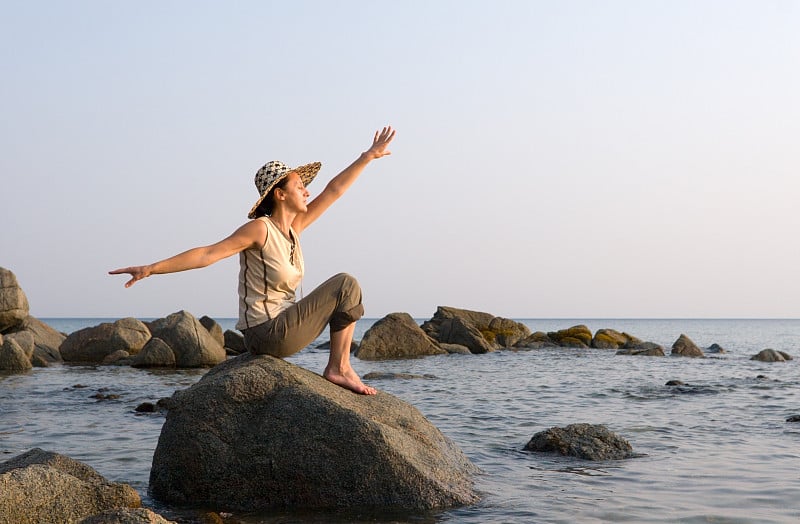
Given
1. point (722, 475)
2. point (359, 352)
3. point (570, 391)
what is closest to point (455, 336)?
point (359, 352)

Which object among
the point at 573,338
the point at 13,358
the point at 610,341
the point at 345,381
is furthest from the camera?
the point at 573,338

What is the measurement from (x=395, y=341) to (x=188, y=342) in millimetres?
8222

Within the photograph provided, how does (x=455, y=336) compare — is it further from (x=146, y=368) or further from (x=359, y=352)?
(x=146, y=368)

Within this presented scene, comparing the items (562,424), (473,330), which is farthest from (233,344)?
(562,424)

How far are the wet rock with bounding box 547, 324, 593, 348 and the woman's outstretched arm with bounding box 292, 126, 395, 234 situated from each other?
31.4 m

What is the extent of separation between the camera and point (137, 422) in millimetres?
12305

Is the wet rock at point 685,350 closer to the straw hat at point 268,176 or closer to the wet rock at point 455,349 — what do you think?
the wet rock at point 455,349

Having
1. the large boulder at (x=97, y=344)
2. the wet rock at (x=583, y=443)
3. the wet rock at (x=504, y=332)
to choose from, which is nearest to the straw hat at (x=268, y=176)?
the wet rock at (x=583, y=443)

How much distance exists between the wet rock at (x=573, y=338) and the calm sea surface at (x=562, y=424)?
14971 mm

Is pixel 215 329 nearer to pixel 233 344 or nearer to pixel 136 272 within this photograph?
pixel 233 344

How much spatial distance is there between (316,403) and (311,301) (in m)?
0.92

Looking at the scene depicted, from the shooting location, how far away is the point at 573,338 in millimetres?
39344

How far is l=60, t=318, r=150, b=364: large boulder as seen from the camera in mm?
27203

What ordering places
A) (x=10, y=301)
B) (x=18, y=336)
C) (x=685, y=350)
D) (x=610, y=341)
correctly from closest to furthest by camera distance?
1. (x=18, y=336)
2. (x=10, y=301)
3. (x=685, y=350)
4. (x=610, y=341)
